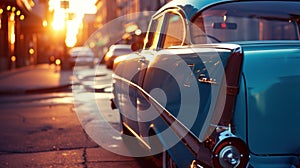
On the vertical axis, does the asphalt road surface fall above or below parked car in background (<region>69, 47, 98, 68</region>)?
above

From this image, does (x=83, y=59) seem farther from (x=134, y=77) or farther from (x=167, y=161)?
(x=167, y=161)

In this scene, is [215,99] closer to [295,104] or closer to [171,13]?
[295,104]

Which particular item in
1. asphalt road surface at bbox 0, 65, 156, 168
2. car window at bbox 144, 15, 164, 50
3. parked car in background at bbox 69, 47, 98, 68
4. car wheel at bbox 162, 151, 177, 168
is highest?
car window at bbox 144, 15, 164, 50

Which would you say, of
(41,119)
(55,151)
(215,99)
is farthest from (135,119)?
(41,119)

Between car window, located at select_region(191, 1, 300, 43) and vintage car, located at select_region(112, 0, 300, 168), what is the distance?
0.01m

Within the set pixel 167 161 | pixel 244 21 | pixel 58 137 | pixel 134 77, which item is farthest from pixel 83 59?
pixel 167 161

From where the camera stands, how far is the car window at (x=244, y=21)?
15.5ft

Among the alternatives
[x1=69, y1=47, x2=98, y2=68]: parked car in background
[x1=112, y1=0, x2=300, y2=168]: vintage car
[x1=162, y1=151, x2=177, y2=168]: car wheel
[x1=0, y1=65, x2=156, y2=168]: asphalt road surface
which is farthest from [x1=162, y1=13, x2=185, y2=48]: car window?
[x1=69, y1=47, x2=98, y2=68]: parked car in background

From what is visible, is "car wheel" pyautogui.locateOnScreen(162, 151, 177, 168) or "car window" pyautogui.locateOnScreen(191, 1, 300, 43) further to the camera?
"car window" pyautogui.locateOnScreen(191, 1, 300, 43)

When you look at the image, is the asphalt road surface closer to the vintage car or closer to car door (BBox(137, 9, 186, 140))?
car door (BBox(137, 9, 186, 140))

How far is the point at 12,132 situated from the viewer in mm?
8492

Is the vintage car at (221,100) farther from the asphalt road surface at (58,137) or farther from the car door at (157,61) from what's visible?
the asphalt road surface at (58,137)

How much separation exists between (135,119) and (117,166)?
30.4 inches

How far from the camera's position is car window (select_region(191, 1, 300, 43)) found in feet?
15.5
